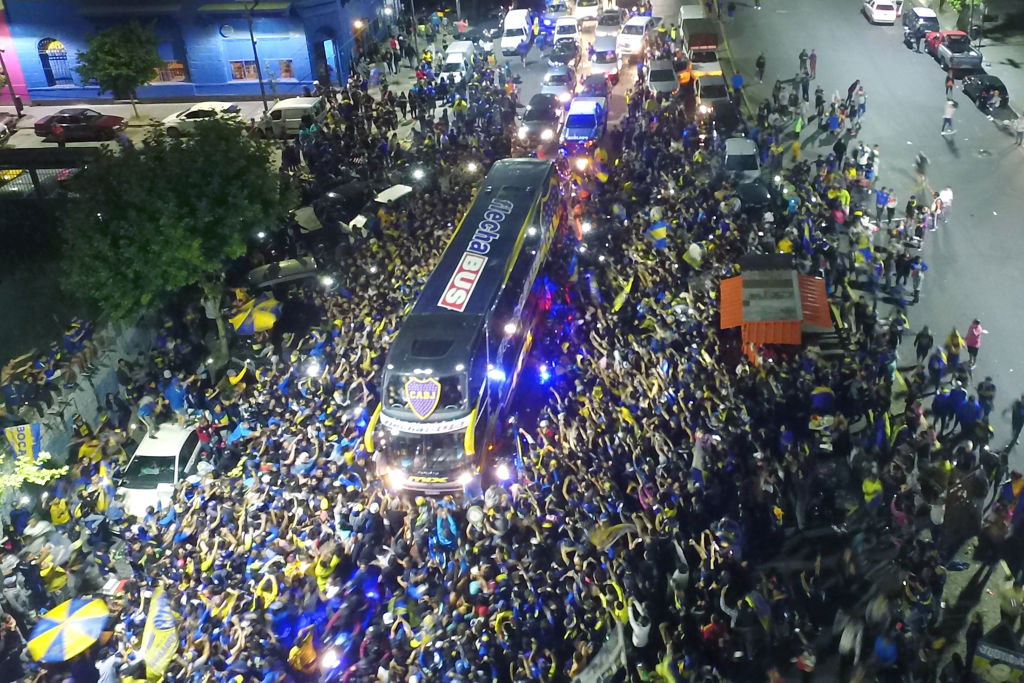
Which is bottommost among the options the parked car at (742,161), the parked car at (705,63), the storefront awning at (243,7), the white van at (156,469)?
the white van at (156,469)

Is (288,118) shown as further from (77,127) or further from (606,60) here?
(606,60)

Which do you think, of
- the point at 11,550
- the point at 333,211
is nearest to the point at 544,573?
the point at 11,550

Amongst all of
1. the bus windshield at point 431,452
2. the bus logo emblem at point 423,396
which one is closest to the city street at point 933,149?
the bus windshield at point 431,452

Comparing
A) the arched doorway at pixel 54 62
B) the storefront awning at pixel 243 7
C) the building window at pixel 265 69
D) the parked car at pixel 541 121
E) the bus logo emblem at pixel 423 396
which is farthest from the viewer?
the arched doorway at pixel 54 62

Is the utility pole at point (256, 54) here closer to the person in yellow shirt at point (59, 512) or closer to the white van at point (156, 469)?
the white van at point (156, 469)

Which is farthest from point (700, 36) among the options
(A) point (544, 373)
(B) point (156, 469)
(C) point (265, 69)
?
(B) point (156, 469)

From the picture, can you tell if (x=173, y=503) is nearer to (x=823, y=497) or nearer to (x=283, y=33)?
(x=823, y=497)
